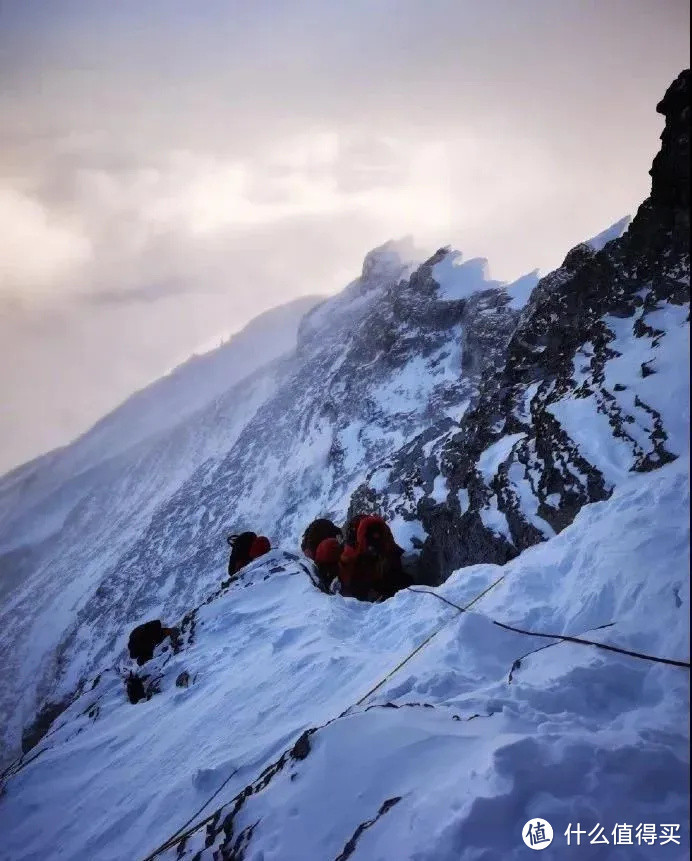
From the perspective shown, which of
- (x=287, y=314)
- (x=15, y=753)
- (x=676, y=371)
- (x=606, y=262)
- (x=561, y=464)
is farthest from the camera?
(x=287, y=314)

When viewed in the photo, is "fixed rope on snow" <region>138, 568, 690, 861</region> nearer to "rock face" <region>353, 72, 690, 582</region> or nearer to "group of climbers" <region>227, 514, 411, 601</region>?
"rock face" <region>353, 72, 690, 582</region>

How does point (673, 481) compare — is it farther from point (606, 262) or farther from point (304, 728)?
point (606, 262)

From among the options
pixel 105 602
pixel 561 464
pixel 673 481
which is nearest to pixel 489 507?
pixel 561 464

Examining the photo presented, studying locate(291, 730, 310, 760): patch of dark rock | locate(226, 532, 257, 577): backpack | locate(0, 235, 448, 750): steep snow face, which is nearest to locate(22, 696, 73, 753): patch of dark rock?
locate(0, 235, 448, 750): steep snow face

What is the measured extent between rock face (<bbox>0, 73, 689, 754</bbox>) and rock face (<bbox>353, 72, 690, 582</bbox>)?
0.04 m

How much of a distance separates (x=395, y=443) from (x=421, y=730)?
2936 cm

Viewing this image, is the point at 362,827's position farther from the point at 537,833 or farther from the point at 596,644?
the point at 596,644

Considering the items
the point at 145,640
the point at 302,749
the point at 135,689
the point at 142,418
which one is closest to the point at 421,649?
the point at 302,749

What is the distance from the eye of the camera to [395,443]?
108ft

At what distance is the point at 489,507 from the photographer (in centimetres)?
971

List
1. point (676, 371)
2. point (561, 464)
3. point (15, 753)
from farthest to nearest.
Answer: point (15, 753)
point (561, 464)
point (676, 371)

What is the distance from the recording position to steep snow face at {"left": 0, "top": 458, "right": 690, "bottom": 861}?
288 cm

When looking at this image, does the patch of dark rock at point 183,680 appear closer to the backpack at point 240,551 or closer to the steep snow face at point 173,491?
the backpack at point 240,551

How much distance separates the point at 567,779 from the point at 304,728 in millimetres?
2997
